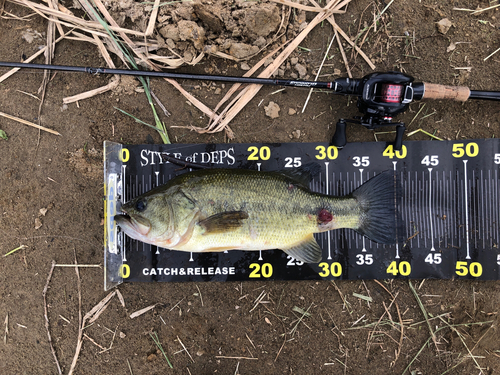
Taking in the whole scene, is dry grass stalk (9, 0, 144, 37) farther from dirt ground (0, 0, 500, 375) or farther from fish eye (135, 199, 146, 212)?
fish eye (135, 199, 146, 212)

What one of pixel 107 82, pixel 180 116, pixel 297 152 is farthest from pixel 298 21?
pixel 107 82

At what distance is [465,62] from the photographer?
3645 mm

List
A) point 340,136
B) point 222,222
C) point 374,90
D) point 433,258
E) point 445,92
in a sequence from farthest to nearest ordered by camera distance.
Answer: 1. point 433,258
2. point 340,136
3. point 445,92
4. point 374,90
5. point 222,222

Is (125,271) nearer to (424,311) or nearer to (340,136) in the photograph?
(340,136)

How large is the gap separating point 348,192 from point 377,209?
0.42 meters

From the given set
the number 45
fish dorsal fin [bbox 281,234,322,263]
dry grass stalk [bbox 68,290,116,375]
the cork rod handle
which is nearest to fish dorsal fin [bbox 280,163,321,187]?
fish dorsal fin [bbox 281,234,322,263]

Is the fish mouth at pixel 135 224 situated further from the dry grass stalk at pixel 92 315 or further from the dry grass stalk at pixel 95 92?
the dry grass stalk at pixel 95 92

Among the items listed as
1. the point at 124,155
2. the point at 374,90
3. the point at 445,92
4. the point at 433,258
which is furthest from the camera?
the point at 124,155

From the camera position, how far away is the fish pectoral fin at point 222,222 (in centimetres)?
299

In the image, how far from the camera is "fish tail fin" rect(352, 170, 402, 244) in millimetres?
3309

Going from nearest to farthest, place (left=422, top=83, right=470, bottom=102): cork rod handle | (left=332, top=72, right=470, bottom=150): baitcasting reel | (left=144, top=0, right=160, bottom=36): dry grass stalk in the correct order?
(left=332, top=72, right=470, bottom=150): baitcasting reel
(left=422, top=83, right=470, bottom=102): cork rod handle
(left=144, top=0, right=160, bottom=36): dry grass stalk

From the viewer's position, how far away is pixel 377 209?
3324mm

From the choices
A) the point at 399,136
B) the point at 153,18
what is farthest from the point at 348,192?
the point at 153,18

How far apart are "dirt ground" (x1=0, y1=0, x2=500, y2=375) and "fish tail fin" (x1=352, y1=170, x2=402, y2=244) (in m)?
0.67
